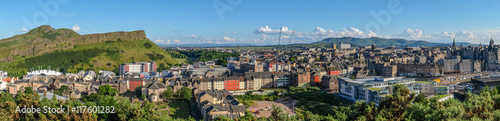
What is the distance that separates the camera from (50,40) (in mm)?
74688

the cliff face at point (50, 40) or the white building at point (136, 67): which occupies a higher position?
the cliff face at point (50, 40)

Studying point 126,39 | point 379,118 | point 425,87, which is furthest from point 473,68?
point 126,39

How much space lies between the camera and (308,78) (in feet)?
146

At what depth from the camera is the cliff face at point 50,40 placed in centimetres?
6688

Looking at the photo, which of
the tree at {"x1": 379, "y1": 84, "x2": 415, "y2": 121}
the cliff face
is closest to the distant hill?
the cliff face

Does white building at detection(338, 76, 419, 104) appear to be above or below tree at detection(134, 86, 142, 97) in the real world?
above

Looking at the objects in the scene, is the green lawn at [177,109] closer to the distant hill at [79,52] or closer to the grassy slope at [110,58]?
the grassy slope at [110,58]

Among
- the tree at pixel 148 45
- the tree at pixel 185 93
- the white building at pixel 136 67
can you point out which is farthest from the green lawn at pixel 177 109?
the tree at pixel 148 45

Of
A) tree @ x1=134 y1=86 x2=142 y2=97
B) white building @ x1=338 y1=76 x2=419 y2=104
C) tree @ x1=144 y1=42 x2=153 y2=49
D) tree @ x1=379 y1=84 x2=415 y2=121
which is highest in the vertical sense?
tree @ x1=144 y1=42 x2=153 y2=49

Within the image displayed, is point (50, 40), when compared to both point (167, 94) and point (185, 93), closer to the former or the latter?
point (167, 94)

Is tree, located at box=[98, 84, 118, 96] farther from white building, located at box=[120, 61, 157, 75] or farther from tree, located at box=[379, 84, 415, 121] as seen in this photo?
tree, located at box=[379, 84, 415, 121]

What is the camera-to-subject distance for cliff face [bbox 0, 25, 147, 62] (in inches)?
2633

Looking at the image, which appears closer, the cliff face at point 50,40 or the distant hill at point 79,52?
the distant hill at point 79,52

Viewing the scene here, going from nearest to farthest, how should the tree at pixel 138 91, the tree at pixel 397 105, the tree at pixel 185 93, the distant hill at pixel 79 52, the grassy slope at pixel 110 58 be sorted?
the tree at pixel 397 105 → the tree at pixel 185 93 → the tree at pixel 138 91 → the grassy slope at pixel 110 58 → the distant hill at pixel 79 52
